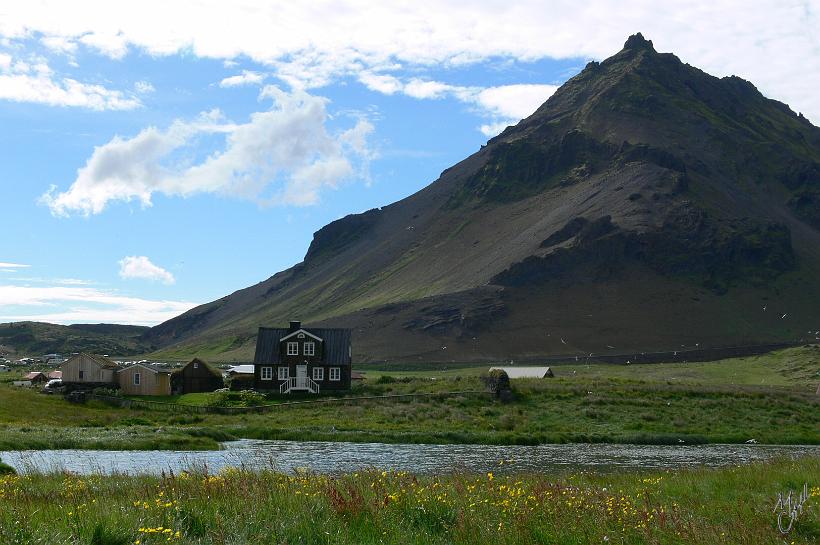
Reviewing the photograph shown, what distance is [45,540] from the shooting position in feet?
35.0

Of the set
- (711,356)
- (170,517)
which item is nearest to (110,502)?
(170,517)

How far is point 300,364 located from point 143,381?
47.0ft

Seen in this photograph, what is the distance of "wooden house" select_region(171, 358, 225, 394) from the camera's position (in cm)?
7862

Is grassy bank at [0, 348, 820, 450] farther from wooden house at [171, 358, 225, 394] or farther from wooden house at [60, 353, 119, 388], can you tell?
wooden house at [60, 353, 119, 388]

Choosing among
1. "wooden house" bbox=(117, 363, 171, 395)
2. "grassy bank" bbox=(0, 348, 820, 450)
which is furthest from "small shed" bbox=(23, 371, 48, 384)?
"grassy bank" bbox=(0, 348, 820, 450)

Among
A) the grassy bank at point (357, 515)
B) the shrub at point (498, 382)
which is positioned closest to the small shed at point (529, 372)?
the shrub at point (498, 382)

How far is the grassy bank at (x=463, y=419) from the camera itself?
156 feet

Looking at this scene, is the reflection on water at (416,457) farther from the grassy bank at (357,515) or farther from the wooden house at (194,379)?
the wooden house at (194,379)

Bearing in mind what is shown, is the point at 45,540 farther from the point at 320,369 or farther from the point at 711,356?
the point at 711,356

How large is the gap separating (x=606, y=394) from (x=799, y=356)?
77.8 metres

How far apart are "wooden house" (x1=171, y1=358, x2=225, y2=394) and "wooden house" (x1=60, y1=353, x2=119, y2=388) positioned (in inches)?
221

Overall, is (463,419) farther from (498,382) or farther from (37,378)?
(37,378)

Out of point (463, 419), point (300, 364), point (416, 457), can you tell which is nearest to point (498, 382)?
point (463, 419)

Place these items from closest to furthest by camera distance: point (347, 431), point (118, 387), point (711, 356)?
point (347, 431), point (118, 387), point (711, 356)
